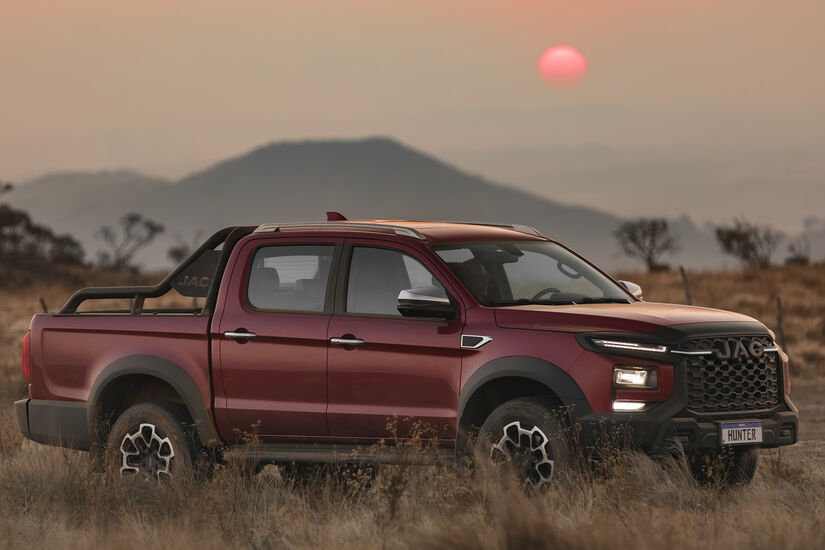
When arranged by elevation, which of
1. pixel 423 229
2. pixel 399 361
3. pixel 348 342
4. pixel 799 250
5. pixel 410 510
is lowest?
pixel 410 510

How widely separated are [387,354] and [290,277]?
111cm

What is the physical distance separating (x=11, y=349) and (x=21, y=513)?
22.5 m

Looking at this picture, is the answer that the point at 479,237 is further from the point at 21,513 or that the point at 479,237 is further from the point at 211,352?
the point at 21,513

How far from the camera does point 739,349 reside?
29.3ft

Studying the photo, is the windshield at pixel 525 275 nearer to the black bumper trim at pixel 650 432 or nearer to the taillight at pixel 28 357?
the black bumper trim at pixel 650 432

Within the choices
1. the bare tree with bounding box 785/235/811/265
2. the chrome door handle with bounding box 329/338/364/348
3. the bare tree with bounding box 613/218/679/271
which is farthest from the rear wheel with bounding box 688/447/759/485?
the bare tree with bounding box 613/218/679/271

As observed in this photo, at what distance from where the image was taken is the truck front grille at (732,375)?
8.63m

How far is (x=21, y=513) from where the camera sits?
366 inches

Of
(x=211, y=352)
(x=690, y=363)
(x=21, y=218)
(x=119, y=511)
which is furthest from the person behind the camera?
(x=21, y=218)

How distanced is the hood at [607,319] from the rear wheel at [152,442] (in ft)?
8.64

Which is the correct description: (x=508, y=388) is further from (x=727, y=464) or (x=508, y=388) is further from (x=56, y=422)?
(x=56, y=422)

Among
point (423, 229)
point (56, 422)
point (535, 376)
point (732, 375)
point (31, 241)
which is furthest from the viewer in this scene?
point (31, 241)

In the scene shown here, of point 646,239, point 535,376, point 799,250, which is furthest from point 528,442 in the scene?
point 646,239

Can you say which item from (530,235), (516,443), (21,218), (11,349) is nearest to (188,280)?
(530,235)
